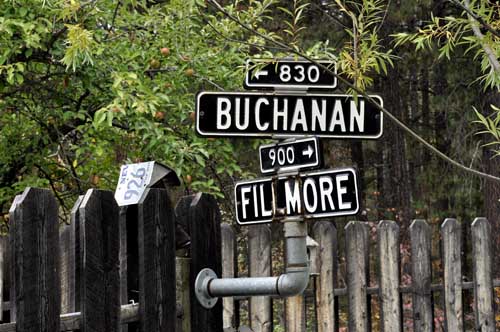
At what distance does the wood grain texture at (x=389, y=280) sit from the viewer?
20.9 ft

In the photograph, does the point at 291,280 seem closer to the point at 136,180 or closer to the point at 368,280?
the point at 136,180

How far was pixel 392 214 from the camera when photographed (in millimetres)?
17234

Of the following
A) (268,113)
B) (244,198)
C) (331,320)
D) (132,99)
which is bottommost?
(331,320)

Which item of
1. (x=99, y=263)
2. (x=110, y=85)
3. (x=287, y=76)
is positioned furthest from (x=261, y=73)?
(x=110, y=85)

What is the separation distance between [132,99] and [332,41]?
8239 millimetres

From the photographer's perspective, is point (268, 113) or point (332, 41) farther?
point (332, 41)

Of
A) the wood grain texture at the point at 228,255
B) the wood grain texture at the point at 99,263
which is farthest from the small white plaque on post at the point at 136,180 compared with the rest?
the wood grain texture at the point at 228,255

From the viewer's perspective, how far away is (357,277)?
627 centimetres

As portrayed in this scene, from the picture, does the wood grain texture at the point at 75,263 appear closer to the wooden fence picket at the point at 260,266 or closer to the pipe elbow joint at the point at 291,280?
the pipe elbow joint at the point at 291,280

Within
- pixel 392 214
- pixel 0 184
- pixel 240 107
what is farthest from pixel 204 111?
pixel 392 214

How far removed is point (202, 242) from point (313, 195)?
2.24 feet

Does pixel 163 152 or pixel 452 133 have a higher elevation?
pixel 452 133

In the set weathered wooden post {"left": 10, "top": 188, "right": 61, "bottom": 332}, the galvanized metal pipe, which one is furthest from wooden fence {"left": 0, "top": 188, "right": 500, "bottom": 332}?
the galvanized metal pipe

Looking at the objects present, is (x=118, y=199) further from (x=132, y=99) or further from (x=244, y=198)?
(x=132, y=99)
